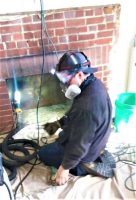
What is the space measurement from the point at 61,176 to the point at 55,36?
1.16 metres

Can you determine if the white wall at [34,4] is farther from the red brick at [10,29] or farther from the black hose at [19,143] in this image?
the black hose at [19,143]

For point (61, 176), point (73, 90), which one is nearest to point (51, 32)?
point (73, 90)

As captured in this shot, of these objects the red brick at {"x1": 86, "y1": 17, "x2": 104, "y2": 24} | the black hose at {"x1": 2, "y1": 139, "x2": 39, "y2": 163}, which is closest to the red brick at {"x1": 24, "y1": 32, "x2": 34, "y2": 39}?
the red brick at {"x1": 86, "y1": 17, "x2": 104, "y2": 24}

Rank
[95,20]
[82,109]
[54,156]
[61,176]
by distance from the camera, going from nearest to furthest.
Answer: [82,109] → [61,176] → [54,156] → [95,20]

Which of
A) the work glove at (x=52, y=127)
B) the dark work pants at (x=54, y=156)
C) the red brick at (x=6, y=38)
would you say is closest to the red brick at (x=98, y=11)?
the red brick at (x=6, y=38)

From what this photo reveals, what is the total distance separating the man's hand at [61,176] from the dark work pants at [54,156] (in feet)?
0.40

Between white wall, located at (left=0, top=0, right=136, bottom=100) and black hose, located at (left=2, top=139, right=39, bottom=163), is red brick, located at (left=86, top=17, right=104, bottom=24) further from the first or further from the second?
black hose, located at (left=2, top=139, right=39, bottom=163)

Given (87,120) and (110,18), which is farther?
(110,18)

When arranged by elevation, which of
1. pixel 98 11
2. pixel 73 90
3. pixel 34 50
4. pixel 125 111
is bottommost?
pixel 125 111

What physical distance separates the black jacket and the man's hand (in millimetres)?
68

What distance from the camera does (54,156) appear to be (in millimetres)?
1938

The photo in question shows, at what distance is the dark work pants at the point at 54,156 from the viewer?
1843 millimetres

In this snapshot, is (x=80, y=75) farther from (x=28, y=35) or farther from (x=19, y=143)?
(x=19, y=143)

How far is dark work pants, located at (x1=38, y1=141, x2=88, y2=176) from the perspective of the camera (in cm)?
184
